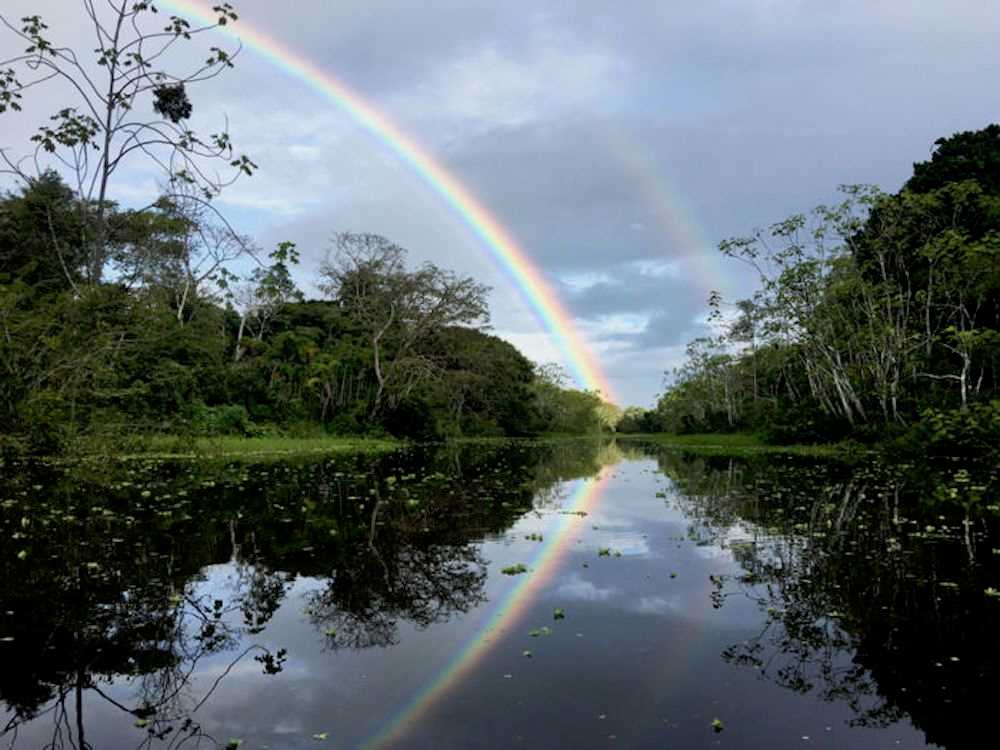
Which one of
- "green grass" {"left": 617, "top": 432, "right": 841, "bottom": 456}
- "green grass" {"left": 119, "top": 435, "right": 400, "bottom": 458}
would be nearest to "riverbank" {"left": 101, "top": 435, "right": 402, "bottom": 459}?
"green grass" {"left": 119, "top": 435, "right": 400, "bottom": 458}

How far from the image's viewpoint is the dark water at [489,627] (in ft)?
15.8

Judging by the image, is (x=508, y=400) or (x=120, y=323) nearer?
(x=120, y=323)

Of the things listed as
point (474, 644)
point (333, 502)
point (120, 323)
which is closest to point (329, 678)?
point (474, 644)

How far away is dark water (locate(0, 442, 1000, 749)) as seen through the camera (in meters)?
4.80

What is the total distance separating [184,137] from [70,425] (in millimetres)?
3197

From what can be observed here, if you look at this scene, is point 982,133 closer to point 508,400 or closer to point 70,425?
point 70,425

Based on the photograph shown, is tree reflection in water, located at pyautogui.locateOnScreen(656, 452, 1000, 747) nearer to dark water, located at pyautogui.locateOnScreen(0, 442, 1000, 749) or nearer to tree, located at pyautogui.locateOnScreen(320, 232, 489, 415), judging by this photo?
dark water, located at pyautogui.locateOnScreen(0, 442, 1000, 749)

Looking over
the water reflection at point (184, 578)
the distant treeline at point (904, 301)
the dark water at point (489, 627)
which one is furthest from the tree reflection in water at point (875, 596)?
the distant treeline at point (904, 301)

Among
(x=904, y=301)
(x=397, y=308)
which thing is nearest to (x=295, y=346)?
(x=397, y=308)

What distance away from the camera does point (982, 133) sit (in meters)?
36.9

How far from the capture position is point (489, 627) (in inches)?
275

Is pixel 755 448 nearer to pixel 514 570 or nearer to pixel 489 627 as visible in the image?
pixel 514 570

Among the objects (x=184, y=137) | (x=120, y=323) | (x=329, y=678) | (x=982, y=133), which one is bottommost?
(x=329, y=678)

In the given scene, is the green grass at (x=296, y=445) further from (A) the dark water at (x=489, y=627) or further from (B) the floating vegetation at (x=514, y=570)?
(B) the floating vegetation at (x=514, y=570)
